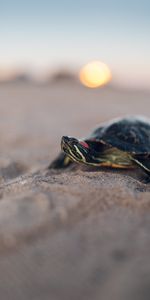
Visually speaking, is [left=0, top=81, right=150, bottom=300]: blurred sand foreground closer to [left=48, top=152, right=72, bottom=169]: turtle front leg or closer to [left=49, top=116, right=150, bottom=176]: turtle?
[left=49, top=116, right=150, bottom=176]: turtle

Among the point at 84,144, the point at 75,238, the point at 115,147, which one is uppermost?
the point at 84,144

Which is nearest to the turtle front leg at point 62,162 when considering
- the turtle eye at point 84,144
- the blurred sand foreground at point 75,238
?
the turtle eye at point 84,144

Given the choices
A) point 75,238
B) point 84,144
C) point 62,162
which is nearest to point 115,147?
point 84,144

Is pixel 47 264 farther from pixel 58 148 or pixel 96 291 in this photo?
pixel 58 148

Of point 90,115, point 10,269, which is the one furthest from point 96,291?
point 90,115

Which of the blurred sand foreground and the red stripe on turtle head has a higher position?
the red stripe on turtle head

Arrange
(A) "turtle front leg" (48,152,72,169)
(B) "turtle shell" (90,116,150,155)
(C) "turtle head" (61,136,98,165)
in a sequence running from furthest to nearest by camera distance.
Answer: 1. (A) "turtle front leg" (48,152,72,169)
2. (B) "turtle shell" (90,116,150,155)
3. (C) "turtle head" (61,136,98,165)

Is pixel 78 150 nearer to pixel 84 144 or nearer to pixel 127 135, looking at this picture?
pixel 84 144

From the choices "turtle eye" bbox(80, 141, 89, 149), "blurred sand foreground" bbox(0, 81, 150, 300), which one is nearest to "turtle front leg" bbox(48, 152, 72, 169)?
"turtle eye" bbox(80, 141, 89, 149)
